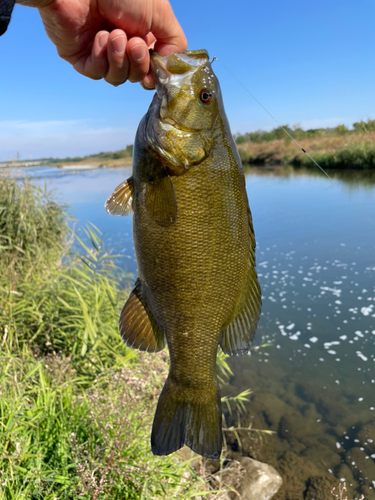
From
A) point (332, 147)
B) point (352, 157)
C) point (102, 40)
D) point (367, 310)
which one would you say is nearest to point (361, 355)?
point (367, 310)

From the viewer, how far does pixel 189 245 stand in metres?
1.64

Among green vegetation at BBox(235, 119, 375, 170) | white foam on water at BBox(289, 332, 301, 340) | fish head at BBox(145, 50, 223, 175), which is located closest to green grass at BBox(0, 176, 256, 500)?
fish head at BBox(145, 50, 223, 175)

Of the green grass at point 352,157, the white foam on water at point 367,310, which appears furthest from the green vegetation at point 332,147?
the white foam on water at point 367,310

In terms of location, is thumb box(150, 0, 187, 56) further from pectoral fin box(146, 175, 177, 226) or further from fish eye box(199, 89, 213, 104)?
pectoral fin box(146, 175, 177, 226)

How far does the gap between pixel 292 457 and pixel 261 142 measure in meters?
48.7

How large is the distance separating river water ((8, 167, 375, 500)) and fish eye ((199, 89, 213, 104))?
5.13 metres

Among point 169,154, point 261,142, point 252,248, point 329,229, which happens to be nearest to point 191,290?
point 252,248

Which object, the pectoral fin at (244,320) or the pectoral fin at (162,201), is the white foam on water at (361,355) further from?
the pectoral fin at (162,201)

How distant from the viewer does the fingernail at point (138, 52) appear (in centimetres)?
196

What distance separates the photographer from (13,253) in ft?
23.8

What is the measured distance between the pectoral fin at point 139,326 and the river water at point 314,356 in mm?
4270

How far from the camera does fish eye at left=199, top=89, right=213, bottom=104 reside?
5.65 ft

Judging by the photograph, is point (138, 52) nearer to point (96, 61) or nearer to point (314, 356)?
point (96, 61)

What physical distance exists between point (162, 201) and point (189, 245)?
238 mm
